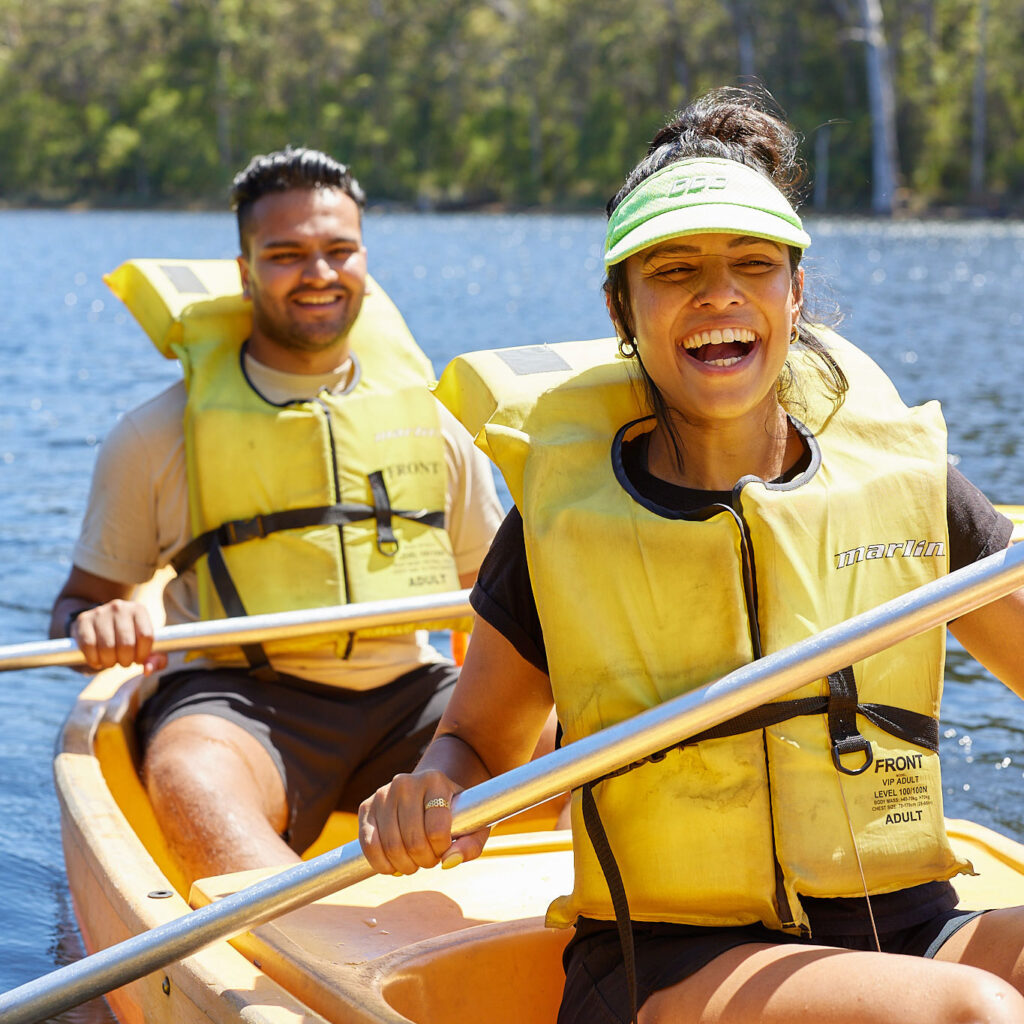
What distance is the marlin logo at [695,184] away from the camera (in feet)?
5.43

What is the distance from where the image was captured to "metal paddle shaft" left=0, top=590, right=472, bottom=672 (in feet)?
9.14

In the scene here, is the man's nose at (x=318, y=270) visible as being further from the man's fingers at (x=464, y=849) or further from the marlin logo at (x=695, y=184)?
→ the man's fingers at (x=464, y=849)

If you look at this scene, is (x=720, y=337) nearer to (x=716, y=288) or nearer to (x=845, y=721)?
(x=716, y=288)

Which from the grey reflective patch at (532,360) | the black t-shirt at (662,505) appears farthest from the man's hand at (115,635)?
the black t-shirt at (662,505)

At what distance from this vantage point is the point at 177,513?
3.07 metres

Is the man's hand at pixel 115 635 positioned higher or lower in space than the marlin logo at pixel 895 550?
lower

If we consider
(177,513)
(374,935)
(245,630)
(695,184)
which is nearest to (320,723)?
(245,630)

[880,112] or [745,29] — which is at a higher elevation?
[745,29]

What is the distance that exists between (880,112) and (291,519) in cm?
3900

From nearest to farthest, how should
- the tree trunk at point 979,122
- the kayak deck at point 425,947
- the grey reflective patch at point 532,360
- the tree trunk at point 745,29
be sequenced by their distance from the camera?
the kayak deck at point 425,947, the grey reflective patch at point 532,360, the tree trunk at point 979,122, the tree trunk at point 745,29

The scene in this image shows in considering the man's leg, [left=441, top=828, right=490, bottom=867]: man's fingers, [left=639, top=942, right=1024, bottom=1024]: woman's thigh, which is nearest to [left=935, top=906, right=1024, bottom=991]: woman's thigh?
[left=639, top=942, right=1024, bottom=1024]: woman's thigh

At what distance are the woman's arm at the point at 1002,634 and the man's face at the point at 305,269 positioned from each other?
1728mm

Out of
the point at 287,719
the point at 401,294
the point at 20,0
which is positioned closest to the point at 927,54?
the point at 401,294

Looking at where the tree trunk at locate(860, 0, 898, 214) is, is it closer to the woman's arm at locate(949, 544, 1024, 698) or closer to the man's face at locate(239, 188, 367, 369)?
the man's face at locate(239, 188, 367, 369)
